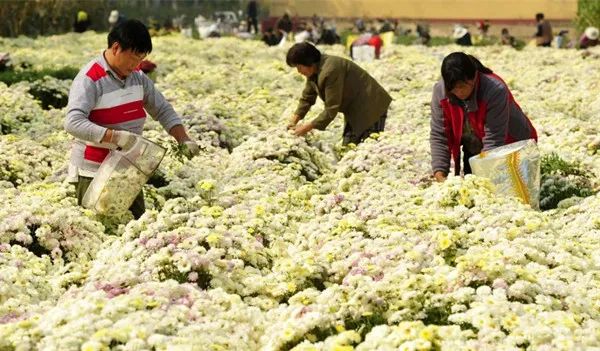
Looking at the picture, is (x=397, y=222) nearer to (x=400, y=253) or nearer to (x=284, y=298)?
(x=400, y=253)

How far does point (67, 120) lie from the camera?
7.09 meters

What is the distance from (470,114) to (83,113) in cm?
319

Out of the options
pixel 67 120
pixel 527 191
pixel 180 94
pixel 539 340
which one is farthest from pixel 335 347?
pixel 180 94

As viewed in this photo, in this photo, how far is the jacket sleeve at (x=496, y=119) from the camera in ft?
26.2

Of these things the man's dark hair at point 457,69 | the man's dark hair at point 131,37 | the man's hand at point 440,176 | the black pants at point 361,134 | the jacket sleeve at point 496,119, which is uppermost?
the man's dark hair at point 131,37

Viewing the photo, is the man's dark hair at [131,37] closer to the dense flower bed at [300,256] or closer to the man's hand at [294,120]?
the dense flower bed at [300,256]

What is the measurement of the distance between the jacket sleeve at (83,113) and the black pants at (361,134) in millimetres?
4327

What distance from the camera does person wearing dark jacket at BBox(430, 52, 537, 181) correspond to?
25.1 feet

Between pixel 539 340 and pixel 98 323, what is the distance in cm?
222

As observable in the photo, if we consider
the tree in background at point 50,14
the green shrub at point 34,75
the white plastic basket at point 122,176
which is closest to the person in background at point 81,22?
the tree in background at point 50,14

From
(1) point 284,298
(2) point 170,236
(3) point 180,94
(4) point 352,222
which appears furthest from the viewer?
(3) point 180,94

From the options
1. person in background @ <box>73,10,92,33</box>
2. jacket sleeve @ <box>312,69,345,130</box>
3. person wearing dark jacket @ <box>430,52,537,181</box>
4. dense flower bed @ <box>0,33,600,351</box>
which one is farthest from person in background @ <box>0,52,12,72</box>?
person in background @ <box>73,10,92,33</box>

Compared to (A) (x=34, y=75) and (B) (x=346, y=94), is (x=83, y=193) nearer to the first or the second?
(B) (x=346, y=94)

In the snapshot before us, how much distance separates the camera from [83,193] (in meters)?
7.78
